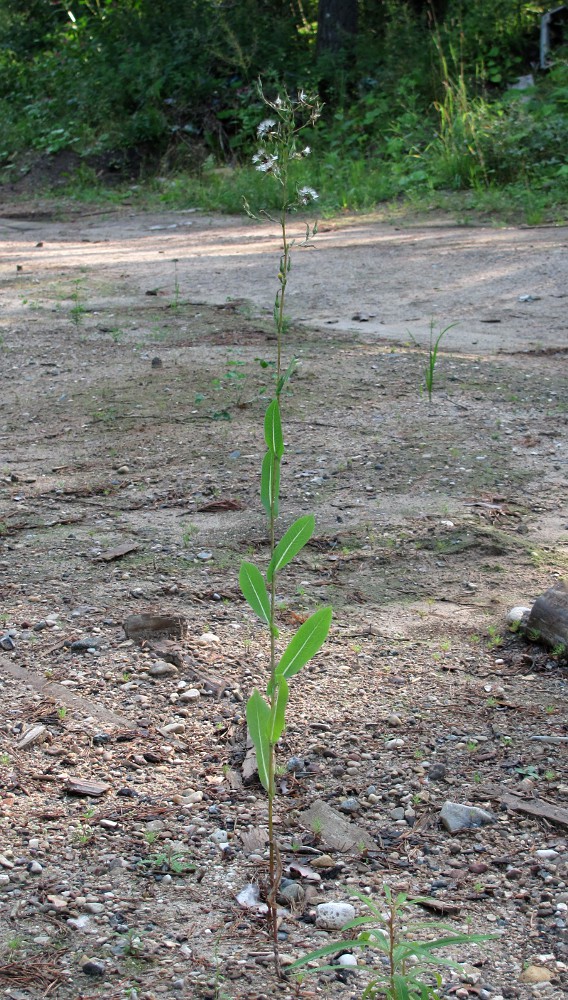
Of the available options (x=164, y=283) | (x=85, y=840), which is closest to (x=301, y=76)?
(x=164, y=283)

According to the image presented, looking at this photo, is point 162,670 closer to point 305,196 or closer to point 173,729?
point 173,729

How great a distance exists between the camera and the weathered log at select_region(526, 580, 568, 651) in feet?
8.24

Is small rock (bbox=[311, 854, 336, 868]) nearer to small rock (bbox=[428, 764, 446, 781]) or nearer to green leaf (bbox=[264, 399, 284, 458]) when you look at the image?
small rock (bbox=[428, 764, 446, 781])

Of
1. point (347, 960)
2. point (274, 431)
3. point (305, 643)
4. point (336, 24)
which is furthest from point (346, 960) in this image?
point (336, 24)

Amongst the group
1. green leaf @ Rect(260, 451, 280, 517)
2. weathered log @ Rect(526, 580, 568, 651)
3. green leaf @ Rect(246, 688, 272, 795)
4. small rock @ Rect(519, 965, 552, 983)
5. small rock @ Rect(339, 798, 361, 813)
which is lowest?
small rock @ Rect(339, 798, 361, 813)

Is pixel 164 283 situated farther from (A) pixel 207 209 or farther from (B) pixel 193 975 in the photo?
(B) pixel 193 975

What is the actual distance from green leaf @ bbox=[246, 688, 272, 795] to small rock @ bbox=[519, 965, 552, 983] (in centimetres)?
50

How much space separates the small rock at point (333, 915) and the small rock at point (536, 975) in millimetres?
301

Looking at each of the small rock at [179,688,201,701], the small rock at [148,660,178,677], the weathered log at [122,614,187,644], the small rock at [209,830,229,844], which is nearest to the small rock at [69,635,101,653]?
the weathered log at [122,614,187,644]

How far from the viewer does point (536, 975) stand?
62.7 inches

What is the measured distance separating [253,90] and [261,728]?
10182 millimetres

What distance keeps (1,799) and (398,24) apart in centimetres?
1301

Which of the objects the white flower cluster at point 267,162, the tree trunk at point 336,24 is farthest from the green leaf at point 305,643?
the tree trunk at point 336,24

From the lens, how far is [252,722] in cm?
165
